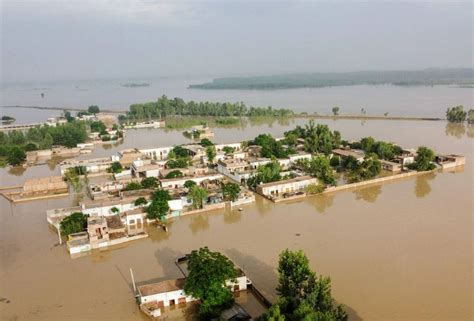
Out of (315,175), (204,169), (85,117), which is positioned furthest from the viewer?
(85,117)

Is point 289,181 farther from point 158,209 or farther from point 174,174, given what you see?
point 158,209

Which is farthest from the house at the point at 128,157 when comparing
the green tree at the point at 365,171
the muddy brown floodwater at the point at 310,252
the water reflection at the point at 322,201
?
the green tree at the point at 365,171

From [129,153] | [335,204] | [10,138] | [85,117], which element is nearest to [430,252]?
[335,204]

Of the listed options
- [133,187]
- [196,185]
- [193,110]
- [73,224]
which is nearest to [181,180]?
[196,185]

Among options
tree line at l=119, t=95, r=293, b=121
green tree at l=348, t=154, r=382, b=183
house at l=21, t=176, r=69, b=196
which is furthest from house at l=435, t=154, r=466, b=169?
tree line at l=119, t=95, r=293, b=121

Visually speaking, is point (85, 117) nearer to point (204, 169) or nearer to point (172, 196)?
point (204, 169)

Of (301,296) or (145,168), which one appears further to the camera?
(145,168)

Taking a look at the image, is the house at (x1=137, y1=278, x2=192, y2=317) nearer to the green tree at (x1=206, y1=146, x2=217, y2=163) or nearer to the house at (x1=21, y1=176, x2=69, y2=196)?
the house at (x1=21, y1=176, x2=69, y2=196)
